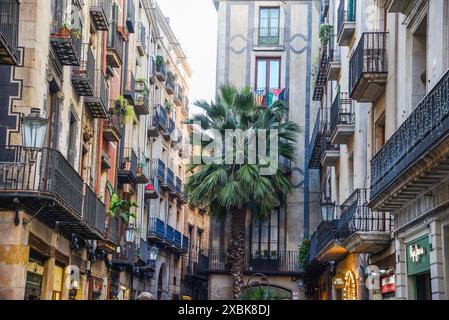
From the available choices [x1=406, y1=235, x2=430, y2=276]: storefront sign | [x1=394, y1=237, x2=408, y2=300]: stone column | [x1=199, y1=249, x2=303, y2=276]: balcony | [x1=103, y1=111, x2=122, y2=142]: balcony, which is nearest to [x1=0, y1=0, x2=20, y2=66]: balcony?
[x1=406, y1=235, x2=430, y2=276]: storefront sign

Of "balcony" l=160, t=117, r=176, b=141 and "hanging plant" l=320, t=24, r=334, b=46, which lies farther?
"balcony" l=160, t=117, r=176, b=141

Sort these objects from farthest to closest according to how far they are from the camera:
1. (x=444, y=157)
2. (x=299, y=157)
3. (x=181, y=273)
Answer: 1. (x=181, y=273)
2. (x=299, y=157)
3. (x=444, y=157)

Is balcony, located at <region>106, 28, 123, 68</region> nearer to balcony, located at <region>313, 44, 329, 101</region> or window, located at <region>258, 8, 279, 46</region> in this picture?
balcony, located at <region>313, 44, 329, 101</region>

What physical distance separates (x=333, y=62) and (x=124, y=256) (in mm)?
9974

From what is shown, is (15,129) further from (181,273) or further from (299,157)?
(181,273)

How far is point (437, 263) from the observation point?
14.0 m

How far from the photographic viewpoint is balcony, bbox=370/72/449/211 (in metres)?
12.0

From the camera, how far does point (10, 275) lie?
16.4 m

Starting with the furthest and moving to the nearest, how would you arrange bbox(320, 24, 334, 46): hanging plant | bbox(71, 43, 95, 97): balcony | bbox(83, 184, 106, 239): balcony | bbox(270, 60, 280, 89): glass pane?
1. bbox(270, 60, 280, 89): glass pane
2. bbox(320, 24, 334, 46): hanging plant
3. bbox(71, 43, 95, 97): balcony
4. bbox(83, 184, 106, 239): balcony

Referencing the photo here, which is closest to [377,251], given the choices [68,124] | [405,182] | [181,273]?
[405,182]

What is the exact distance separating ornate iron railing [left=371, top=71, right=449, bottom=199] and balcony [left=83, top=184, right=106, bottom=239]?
7316mm

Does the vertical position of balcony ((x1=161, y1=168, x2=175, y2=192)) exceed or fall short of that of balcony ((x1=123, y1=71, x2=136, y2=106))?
it falls short

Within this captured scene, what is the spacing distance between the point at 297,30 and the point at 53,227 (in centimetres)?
2561
